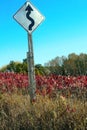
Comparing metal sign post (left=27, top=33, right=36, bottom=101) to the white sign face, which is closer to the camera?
the white sign face

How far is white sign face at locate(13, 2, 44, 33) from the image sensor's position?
12.6 meters

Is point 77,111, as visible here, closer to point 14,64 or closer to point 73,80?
point 73,80

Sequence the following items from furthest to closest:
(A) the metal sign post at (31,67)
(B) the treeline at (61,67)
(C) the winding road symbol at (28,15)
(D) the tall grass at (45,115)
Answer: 1. (B) the treeline at (61,67)
2. (A) the metal sign post at (31,67)
3. (C) the winding road symbol at (28,15)
4. (D) the tall grass at (45,115)

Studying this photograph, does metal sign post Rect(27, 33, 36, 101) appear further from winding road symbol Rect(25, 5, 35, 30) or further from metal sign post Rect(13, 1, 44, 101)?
winding road symbol Rect(25, 5, 35, 30)

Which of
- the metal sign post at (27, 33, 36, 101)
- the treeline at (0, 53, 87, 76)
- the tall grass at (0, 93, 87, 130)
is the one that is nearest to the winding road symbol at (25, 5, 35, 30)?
the metal sign post at (27, 33, 36, 101)

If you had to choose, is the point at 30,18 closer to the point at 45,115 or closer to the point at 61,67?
the point at 45,115

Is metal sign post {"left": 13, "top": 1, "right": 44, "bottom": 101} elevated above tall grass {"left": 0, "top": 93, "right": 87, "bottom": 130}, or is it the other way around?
metal sign post {"left": 13, "top": 1, "right": 44, "bottom": 101}

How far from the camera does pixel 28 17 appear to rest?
41.3ft

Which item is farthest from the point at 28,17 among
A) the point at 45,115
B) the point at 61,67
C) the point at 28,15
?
the point at 61,67

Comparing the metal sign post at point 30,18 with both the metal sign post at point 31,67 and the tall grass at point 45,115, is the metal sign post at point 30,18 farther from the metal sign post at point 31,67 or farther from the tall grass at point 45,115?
the tall grass at point 45,115

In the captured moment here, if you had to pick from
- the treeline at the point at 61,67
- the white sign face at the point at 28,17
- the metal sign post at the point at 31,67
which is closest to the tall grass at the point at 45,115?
the metal sign post at the point at 31,67

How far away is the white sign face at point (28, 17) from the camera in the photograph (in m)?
12.6

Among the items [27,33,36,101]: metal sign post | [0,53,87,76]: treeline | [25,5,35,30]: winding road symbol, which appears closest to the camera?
[25,5,35,30]: winding road symbol

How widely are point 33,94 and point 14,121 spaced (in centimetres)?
188
